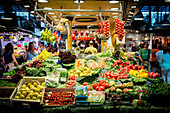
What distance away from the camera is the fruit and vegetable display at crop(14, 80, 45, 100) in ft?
11.6

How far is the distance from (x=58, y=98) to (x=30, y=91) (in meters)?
0.61

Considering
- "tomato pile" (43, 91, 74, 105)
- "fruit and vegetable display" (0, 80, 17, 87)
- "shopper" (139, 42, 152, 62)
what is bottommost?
"tomato pile" (43, 91, 74, 105)

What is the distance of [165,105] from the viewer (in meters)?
3.27

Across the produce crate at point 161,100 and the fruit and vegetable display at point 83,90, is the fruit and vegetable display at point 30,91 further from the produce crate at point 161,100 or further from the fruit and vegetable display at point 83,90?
the produce crate at point 161,100

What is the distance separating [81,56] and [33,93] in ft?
20.4

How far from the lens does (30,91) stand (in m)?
3.64

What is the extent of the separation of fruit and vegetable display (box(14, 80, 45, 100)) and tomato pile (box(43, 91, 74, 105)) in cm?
15

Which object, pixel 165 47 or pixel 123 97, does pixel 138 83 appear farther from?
pixel 165 47

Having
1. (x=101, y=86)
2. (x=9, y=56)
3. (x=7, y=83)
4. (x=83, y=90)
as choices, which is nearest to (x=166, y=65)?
(x=101, y=86)

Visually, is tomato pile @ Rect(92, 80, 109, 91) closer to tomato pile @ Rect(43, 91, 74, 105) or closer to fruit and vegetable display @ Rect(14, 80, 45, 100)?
tomato pile @ Rect(43, 91, 74, 105)

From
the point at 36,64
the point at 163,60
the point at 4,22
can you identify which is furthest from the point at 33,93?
the point at 4,22

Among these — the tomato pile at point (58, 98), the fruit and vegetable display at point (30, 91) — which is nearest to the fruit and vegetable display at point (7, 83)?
the fruit and vegetable display at point (30, 91)

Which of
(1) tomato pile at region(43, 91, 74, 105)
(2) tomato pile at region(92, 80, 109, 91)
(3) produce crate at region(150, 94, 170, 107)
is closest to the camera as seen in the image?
(3) produce crate at region(150, 94, 170, 107)

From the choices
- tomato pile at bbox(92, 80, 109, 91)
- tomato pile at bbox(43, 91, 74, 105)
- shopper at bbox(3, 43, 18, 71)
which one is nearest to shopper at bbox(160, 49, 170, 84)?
tomato pile at bbox(92, 80, 109, 91)
